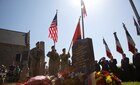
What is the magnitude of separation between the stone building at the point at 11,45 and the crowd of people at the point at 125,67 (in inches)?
1134

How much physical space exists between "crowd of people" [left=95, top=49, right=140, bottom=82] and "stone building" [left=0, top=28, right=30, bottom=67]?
28815 mm

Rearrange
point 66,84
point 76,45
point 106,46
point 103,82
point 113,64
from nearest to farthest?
1. point 103,82
2. point 66,84
3. point 76,45
4. point 113,64
5. point 106,46

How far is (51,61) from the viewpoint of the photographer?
1272 cm

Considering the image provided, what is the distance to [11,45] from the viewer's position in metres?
44.9

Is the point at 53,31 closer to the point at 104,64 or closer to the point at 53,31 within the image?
the point at 53,31

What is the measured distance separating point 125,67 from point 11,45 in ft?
117

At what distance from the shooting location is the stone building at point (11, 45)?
42.6 m

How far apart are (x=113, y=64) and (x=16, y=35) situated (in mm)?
38618

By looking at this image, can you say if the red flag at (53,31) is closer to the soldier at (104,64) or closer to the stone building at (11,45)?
the soldier at (104,64)

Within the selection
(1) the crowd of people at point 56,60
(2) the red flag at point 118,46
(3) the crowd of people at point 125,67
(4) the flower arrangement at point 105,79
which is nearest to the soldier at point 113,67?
(3) the crowd of people at point 125,67

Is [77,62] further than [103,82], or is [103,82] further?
[77,62]

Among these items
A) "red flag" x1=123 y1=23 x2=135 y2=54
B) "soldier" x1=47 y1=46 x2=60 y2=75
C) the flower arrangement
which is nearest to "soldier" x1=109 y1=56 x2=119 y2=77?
"red flag" x1=123 y1=23 x2=135 y2=54

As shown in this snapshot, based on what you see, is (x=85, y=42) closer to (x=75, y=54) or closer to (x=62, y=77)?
(x=75, y=54)

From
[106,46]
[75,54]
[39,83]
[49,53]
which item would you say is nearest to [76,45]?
[75,54]
